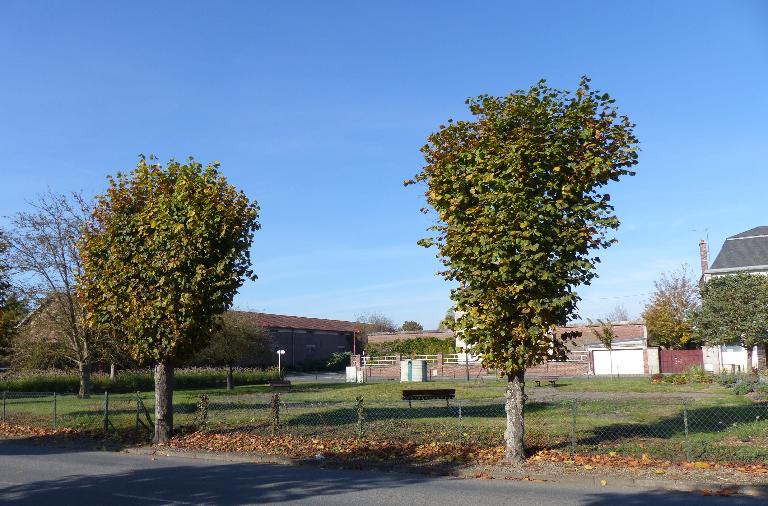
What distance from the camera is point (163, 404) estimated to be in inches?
637

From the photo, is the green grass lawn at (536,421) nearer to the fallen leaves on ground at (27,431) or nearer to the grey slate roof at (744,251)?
the fallen leaves on ground at (27,431)

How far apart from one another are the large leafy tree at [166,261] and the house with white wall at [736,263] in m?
40.3

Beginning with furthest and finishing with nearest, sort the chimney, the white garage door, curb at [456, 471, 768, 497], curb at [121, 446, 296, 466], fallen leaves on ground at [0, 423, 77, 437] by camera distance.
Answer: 1. the chimney
2. the white garage door
3. fallen leaves on ground at [0, 423, 77, 437]
4. curb at [121, 446, 296, 466]
5. curb at [456, 471, 768, 497]

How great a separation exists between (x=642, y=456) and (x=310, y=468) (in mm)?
6064

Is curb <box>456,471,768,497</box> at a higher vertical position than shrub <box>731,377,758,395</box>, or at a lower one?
lower

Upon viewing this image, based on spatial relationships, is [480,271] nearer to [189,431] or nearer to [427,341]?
[189,431]

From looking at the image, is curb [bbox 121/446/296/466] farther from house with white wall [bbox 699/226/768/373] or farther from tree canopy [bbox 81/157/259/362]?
house with white wall [bbox 699/226/768/373]

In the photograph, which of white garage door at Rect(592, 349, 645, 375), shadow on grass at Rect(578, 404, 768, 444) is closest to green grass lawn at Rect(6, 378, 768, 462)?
shadow on grass at Rect(578, 404, 768, 444)

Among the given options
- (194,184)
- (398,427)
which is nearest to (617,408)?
(398,427)

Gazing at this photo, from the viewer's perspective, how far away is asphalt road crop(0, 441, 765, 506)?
967cm

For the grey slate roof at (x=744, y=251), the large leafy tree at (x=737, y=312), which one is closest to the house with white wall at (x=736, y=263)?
the grey slate roof at (x=744, y=251)

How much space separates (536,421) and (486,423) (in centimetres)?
135

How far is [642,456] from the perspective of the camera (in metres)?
12.0

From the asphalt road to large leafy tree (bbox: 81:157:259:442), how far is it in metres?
3.02
